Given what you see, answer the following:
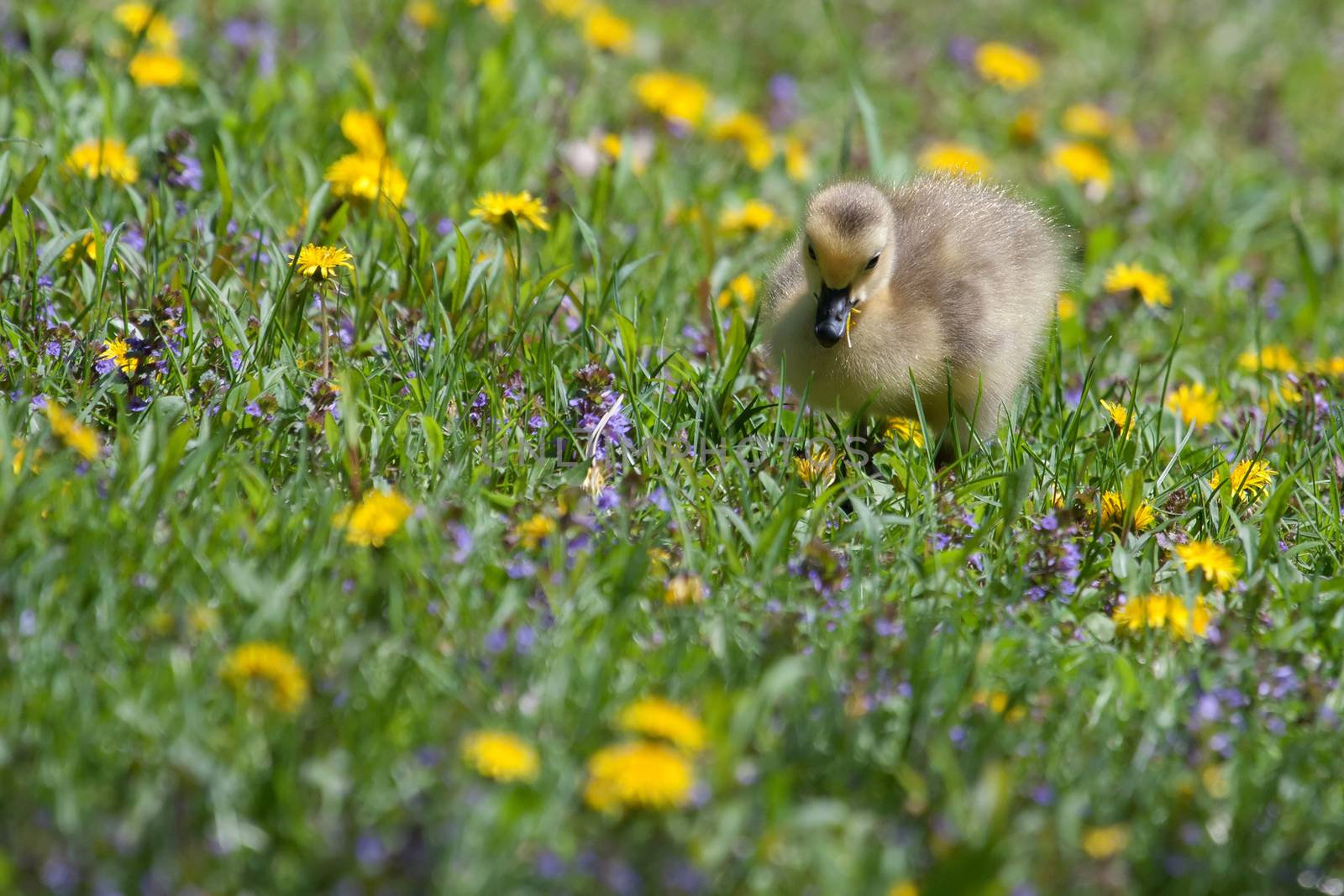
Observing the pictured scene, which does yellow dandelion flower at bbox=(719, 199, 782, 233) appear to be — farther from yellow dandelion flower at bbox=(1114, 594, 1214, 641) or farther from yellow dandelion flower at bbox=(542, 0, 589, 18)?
yellow dandelion flower at bbox=(1114, 594, 1214, 641)

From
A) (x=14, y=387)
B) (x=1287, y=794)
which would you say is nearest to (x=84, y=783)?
(x=14, y=387)

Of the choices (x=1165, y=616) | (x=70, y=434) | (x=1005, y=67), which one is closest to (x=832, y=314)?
(x=1165, y=616)

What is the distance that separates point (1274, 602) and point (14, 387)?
2.83m

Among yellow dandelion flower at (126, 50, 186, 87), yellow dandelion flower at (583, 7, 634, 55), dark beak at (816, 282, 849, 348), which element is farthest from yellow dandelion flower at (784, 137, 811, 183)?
yellow dandelion flower at (126, 50, 186, 87)

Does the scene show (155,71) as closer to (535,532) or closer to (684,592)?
(535,532)

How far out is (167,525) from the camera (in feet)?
9.48

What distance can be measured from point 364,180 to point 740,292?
1.24 m

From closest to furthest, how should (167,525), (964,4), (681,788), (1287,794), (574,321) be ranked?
1. (681,788)
2. (1287,794)
3. (167,525)
4. (574,321)
5. (964,4)

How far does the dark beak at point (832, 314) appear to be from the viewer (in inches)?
147

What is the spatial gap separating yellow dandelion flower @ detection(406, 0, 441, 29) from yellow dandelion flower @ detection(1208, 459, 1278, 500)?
11.7ft

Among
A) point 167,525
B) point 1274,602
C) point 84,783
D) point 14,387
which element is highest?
point 1274,602

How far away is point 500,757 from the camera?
7.40 feet

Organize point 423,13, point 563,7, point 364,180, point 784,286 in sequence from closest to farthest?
point 784,286
point 364,180
point 423,13
point 563,7

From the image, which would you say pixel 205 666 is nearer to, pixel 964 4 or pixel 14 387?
pixel 14 387
